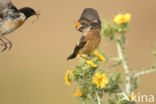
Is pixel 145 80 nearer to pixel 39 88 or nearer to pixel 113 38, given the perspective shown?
pixel 39 88

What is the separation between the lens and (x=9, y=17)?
140 cm

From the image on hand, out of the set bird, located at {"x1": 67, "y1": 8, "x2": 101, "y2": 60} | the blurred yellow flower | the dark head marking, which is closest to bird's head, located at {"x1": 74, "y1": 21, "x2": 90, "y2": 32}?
bird, located at {"x1": 67, "y1": 8, "x2": 101, "y2": 60}

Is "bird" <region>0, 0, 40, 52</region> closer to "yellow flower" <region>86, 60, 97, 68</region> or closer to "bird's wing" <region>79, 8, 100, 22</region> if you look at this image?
"bird's wing" <region>79, 8, 100, 22</region>

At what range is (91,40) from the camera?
5.92 feet

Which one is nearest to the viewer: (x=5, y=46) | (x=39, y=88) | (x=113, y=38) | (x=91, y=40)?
(x=5, y=46)

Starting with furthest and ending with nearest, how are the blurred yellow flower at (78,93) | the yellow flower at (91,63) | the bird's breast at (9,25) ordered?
1. the blurred yellow flower at (78,93)
2. the yellow flower at (91,63)
3. the bird's breast at (9,25)

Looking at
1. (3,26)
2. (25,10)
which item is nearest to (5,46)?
(3,26)

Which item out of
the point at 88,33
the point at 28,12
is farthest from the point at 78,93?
the point at 28,12

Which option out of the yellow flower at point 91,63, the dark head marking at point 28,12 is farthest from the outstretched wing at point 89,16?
the dark head marking at point 28,12

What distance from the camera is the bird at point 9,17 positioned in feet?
4.43

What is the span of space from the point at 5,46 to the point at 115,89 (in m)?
1.37

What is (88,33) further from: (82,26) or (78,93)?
(78,93)

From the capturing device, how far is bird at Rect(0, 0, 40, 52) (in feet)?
4.43

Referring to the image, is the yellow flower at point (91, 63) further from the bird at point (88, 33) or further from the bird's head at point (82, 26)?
the bird's head at point (82, 26)
